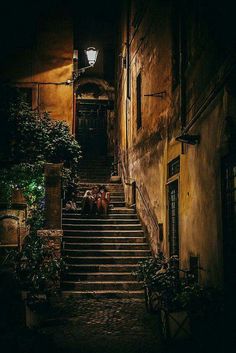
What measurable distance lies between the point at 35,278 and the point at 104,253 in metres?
3.99

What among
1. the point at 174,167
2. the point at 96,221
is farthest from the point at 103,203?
the point at 174,167

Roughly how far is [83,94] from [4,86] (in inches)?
340

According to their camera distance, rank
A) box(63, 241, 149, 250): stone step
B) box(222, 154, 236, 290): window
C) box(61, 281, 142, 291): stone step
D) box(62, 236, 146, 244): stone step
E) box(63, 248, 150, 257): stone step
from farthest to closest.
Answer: box(62, 236, 146, 244): stone step
box(63, 241, 149, 250): stone step
box(63, 248, 150, 257): stone step
box(61, 281, 142, 291): stone step
box(222, 154, 236, 290): window

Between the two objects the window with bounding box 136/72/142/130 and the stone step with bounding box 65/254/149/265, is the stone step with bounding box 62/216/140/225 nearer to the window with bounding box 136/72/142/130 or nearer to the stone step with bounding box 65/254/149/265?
the stone step with bounding box 65/254/149/265

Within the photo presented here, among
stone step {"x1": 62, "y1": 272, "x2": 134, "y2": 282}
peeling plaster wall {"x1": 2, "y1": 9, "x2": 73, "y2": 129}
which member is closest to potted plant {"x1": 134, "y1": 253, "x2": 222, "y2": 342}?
stone step {"x1": 62, "y1": 272, "x2": 134, "y2": 282}

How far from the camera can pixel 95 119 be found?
24.1 metres

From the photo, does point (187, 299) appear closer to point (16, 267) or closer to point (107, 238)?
point (16, 267)

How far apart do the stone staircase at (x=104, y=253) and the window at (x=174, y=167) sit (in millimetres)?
3041

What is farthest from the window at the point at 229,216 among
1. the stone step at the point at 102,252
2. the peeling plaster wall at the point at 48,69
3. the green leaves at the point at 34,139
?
the peeling plaster wall at the point at 48,69

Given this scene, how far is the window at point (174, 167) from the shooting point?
9.91 metres

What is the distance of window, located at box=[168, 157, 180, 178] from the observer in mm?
9911

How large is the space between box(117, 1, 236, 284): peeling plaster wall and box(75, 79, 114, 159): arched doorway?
26.0 feet

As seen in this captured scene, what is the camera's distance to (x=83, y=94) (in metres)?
23.7

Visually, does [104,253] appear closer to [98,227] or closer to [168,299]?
[98,227]
